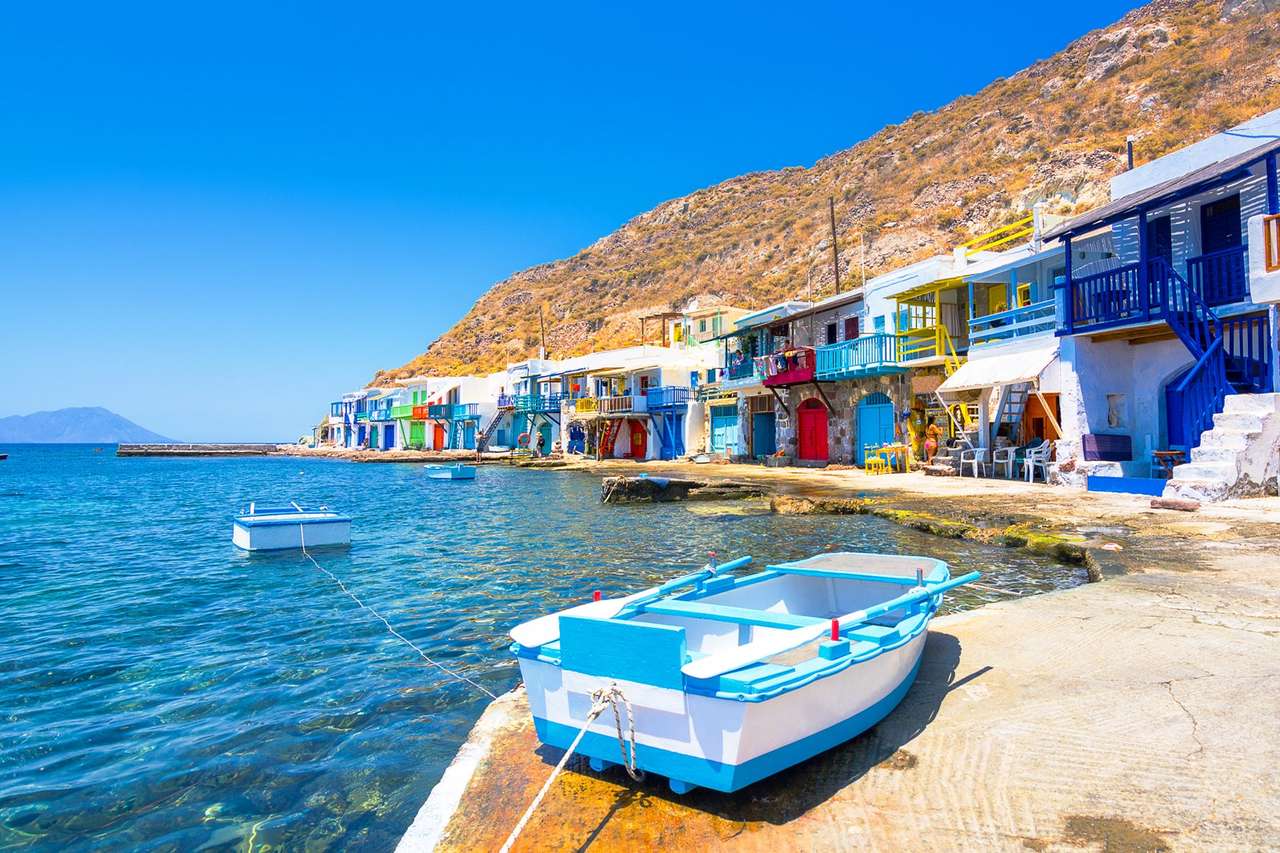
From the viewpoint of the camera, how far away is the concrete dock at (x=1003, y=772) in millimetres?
3512

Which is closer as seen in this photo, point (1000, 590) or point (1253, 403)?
point (1000, 590)

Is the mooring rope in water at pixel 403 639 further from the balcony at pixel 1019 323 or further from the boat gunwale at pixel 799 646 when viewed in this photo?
the balcony at pixel 1019 323

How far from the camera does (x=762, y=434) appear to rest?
1501 inches

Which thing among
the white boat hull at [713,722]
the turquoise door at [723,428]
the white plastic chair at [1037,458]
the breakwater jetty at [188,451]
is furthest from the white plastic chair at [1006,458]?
the breakwater jetty at [188,451]

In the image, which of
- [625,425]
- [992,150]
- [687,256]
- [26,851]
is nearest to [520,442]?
[625,425]

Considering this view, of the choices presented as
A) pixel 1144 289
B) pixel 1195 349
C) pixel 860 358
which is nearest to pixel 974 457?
pixel 860 358

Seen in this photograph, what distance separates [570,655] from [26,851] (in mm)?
3351

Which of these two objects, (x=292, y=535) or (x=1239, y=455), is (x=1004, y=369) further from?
(x=292, y=535)

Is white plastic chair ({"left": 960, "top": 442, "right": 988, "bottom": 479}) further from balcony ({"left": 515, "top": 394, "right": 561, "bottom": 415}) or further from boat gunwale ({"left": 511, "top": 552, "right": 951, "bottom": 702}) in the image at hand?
balcony ({"left": 515, "top": 394, "right": 561, "bottom": 415})

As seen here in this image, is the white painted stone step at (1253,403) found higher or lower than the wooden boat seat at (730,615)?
higher

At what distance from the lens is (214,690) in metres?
6.94

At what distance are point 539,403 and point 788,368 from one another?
26.5 m

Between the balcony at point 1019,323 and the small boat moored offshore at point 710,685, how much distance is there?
17651 millimetres

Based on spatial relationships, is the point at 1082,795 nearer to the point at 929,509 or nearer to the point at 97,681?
the point at 97,681
